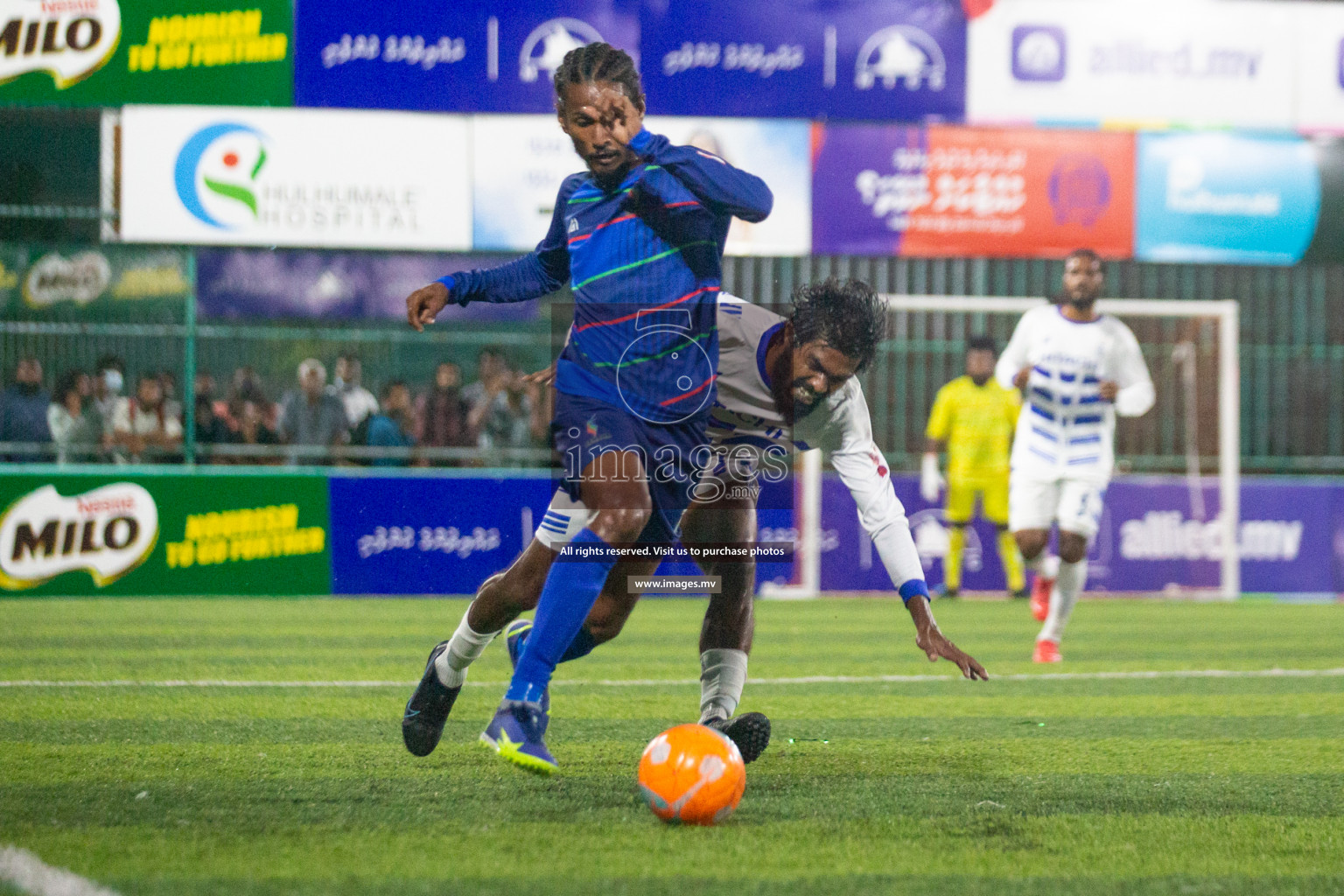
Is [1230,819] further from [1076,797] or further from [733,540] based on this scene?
[733,540]

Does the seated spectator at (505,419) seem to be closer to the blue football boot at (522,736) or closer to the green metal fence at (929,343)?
the green metal fence at (929,343)

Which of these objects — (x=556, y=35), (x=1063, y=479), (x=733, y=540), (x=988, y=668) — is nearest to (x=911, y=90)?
(x=556, y=35)

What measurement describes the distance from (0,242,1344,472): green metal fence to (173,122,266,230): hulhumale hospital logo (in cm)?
86

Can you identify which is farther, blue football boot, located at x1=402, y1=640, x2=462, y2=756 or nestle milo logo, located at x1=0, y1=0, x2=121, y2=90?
nestle milo logo, located at x1=0, y1=0, x2=121, y2=90

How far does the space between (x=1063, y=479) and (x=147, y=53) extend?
8.90 m

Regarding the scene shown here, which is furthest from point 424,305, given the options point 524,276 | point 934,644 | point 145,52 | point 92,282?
point 145,52

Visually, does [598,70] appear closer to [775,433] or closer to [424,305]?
[424,305]

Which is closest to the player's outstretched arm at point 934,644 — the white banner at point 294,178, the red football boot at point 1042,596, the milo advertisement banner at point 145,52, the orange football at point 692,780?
the orange football at point 692,780

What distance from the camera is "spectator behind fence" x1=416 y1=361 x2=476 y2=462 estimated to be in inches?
525

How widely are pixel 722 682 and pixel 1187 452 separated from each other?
1121 centimetres

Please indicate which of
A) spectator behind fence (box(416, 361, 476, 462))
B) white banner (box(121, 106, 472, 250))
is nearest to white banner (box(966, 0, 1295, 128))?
white banner (box(121, 106, 472, 250))

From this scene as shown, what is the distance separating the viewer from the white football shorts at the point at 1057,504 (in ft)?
27.3

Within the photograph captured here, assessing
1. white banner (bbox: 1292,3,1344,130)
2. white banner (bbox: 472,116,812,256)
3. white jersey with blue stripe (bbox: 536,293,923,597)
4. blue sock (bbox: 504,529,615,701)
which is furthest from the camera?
white banner (bbox: 1292,3,1344,130)

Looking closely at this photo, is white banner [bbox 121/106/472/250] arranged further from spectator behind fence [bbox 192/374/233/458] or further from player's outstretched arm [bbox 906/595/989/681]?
player's outstretched arm [bbox 906/595/989/681]
